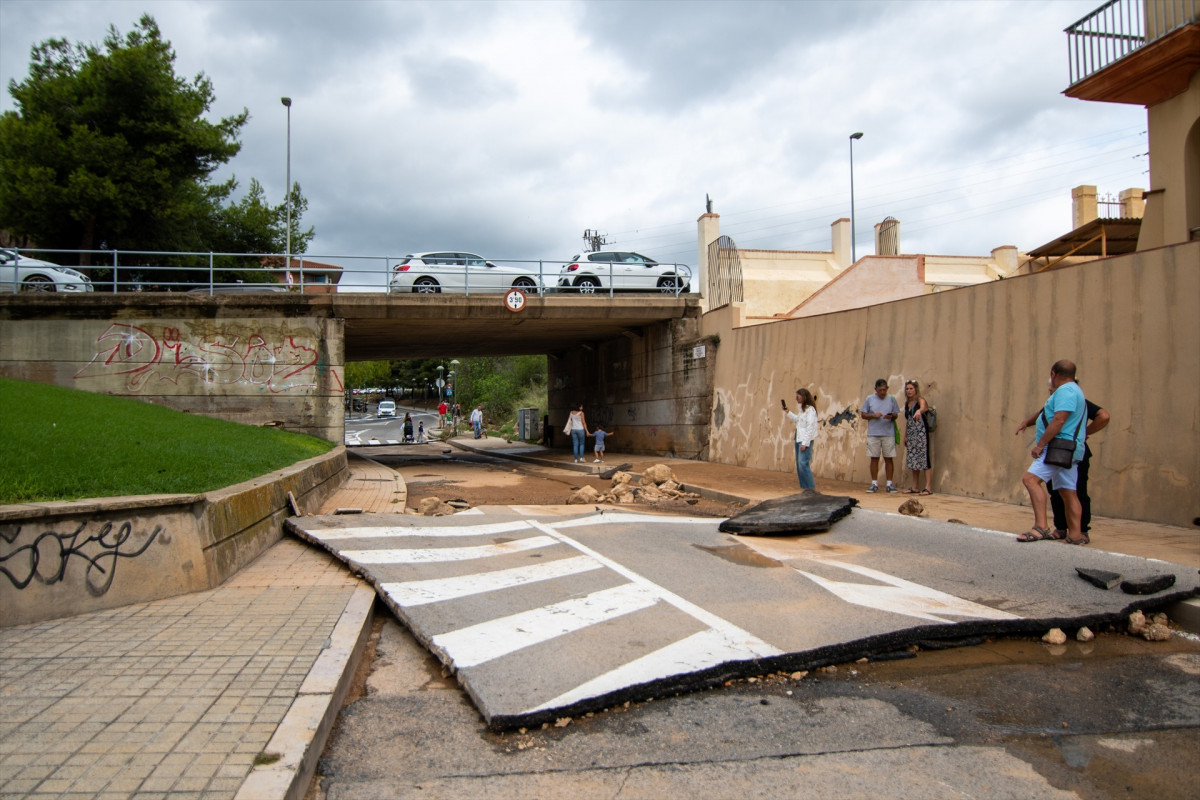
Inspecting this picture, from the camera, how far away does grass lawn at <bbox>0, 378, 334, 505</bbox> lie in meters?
6.27

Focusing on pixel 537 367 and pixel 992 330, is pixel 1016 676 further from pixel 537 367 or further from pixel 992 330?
pixel 537 367

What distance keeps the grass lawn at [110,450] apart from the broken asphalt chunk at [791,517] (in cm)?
525

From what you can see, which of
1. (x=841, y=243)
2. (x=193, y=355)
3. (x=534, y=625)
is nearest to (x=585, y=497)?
(x=534, y=625)

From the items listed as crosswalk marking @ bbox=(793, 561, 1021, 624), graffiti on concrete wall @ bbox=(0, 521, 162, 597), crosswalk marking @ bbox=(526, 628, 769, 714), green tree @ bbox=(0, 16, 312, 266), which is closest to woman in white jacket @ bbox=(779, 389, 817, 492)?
crosswalk marking @ bbox=(793, 561, 1021, 624)

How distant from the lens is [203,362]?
18078 millimetres

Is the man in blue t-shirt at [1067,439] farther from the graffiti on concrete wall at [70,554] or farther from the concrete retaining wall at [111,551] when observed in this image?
the graffiti on concrete wall at [70,554]

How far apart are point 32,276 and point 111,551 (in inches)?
631

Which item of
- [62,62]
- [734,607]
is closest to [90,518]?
[734,607]

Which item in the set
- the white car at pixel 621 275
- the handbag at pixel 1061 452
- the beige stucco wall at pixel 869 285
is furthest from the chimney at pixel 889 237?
the handbag at pixel 1061 452

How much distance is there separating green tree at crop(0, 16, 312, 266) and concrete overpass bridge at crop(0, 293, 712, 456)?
26.3ft

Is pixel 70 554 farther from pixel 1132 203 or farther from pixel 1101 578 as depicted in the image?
pixel 1132 203

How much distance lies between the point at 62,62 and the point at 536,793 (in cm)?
3138

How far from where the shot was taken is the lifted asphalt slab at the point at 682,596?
4.29m

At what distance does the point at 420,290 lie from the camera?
20422 mm
